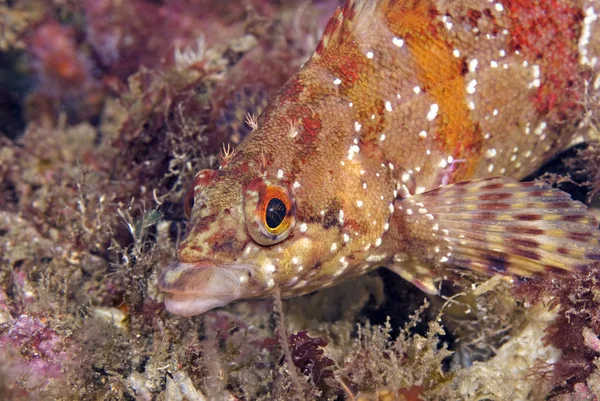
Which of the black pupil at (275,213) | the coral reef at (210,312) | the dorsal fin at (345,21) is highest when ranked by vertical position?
the dorsal fin at (345,21)

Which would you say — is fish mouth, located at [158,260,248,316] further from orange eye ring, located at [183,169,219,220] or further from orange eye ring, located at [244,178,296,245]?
orange eye ring, located at [183,169,219,220]

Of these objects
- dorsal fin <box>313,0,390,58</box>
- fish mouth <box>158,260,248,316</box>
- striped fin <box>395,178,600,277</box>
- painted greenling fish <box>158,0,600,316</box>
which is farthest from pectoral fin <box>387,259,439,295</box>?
dorsal fin <box>313,0,390,58</box>

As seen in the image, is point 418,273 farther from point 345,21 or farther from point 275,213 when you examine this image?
point 345,21

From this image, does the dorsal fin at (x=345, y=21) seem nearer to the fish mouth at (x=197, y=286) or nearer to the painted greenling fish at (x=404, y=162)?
the painted greenling fish at (x=404, y=162)

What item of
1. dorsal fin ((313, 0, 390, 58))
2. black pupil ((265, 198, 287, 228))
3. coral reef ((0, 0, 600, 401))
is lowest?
coral reef ((0, 0, 600, 401))

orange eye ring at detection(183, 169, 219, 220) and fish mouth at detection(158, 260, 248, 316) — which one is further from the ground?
A: orange eye ring at detection(183, 169, 219, 220)

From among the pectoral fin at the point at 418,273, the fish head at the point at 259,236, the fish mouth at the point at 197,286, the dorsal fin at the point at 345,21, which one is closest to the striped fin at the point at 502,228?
the pectoral fin at the point at 418,273

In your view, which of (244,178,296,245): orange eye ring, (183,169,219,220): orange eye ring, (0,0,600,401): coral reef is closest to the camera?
(244,178,296,245): orange eye ring

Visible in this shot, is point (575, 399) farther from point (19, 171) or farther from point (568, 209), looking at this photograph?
point (19, 171)
